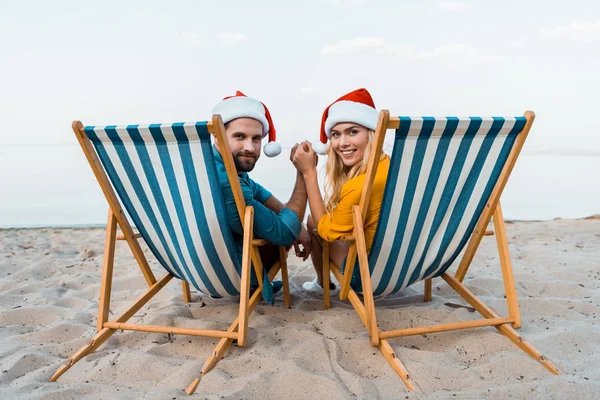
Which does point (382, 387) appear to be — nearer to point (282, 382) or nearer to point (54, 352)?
point (282, 382)

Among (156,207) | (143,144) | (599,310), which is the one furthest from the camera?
(599,310)

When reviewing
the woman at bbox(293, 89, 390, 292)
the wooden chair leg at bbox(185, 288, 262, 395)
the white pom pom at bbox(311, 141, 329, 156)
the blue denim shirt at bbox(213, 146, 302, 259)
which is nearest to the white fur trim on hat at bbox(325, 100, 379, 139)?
the woman at bbox(293, 89, 390, 292)

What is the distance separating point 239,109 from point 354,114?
62cm

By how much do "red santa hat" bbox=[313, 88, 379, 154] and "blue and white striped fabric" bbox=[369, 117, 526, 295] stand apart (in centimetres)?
56

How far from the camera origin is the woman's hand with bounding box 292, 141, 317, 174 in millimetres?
2596

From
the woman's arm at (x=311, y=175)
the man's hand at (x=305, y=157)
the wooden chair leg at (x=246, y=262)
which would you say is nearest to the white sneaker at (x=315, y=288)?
the woman's arm at (x=311, y=175)

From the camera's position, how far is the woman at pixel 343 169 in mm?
2398

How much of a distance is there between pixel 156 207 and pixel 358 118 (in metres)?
1.13

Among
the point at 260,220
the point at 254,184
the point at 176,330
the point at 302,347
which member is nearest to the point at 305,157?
the point at 260,220

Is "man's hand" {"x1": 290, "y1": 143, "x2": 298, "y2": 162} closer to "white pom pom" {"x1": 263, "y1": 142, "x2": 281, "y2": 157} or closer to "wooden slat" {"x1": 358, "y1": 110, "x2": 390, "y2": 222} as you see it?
"white pom pom" {"x1": 263, "y1": 142, "x2": 281, "y2": 157}

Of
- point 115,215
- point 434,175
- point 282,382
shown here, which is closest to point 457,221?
point 434,175

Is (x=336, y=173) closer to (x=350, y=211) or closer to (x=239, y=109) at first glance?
(x=350, y=211)

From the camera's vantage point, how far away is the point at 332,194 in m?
2.72

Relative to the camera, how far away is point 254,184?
3064 mm
